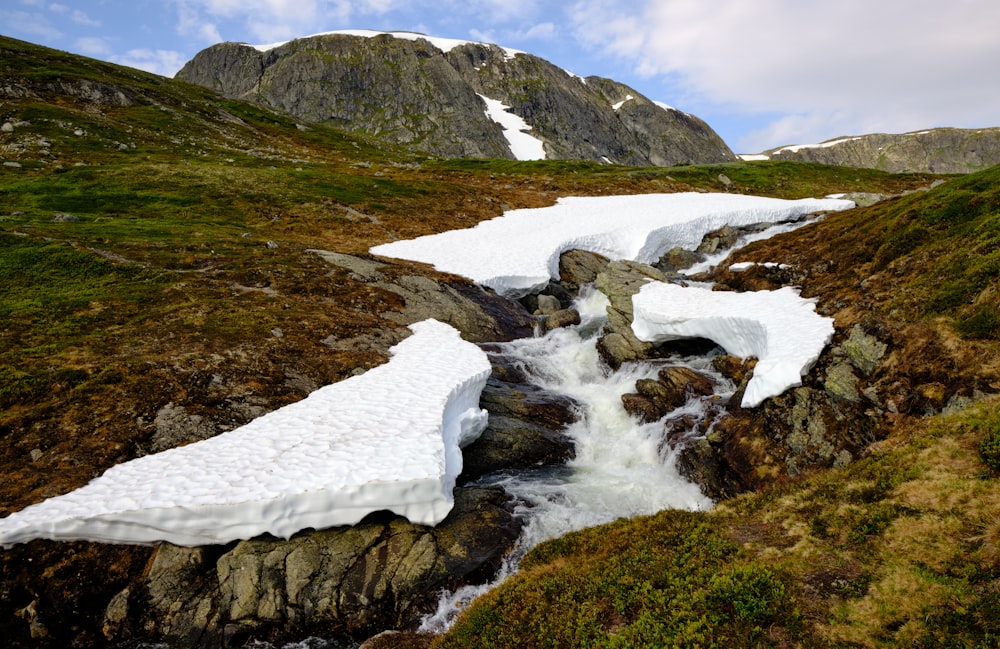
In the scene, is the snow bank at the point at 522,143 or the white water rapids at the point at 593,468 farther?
the snow bank at the point at 522,143

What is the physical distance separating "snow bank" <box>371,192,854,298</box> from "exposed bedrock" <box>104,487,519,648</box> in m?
21.8

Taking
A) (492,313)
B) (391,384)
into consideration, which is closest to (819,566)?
(391,384)

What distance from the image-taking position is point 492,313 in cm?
2858

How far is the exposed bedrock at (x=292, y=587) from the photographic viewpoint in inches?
417

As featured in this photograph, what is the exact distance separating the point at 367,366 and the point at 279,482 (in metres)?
8.53

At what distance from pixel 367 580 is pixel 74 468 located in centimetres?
877

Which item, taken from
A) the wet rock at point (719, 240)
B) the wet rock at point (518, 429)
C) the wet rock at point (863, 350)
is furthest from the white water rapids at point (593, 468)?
the wet rock at point (719, 240)

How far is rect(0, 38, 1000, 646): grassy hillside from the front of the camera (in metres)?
7.57

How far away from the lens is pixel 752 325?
1962 cm

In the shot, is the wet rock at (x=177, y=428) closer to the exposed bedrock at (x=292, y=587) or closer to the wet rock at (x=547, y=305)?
the exposed bedrock at (x=292, y=587)

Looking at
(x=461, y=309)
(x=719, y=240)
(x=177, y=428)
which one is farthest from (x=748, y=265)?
(x=177, y=428)

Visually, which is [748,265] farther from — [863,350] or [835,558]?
[835,558]

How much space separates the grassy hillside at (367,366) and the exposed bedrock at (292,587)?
1012 mm

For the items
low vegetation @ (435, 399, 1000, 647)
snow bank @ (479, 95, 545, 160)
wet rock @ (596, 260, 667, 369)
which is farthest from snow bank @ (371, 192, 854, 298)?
snow bank @ (479, 95, 545, 160)
